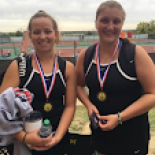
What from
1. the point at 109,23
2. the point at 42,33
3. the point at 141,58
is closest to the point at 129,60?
the point at 141,58

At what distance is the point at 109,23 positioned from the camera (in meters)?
1.71

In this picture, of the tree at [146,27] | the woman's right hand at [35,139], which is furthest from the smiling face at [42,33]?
the tree at [146,27]

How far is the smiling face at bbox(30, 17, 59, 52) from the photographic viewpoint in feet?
5.79

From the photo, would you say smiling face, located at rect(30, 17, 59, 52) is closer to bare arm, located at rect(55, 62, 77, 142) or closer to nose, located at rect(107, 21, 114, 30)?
bare arm, located at rect(55, 62, 77, 142)

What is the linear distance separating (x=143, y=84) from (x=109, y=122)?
0.47 m

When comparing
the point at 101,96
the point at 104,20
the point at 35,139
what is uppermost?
the point at 104,20

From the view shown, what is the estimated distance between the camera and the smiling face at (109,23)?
5.59 ft

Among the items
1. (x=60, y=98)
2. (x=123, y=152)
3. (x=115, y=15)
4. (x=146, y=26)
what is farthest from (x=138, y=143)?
(x=146, y=26)

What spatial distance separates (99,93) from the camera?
1.86 meters

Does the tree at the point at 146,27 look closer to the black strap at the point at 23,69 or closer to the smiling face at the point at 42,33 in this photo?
the smiling face at the point at 42,33

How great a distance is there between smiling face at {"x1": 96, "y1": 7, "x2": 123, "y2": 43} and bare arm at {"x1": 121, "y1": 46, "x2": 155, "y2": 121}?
0.26m

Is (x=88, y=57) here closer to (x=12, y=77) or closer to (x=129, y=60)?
(x=129, y=60)

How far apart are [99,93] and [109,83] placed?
0.51 ft

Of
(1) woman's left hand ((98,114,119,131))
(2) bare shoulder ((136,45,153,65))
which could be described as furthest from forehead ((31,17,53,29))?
(1) woman's left hand ((98,114,119,131))
